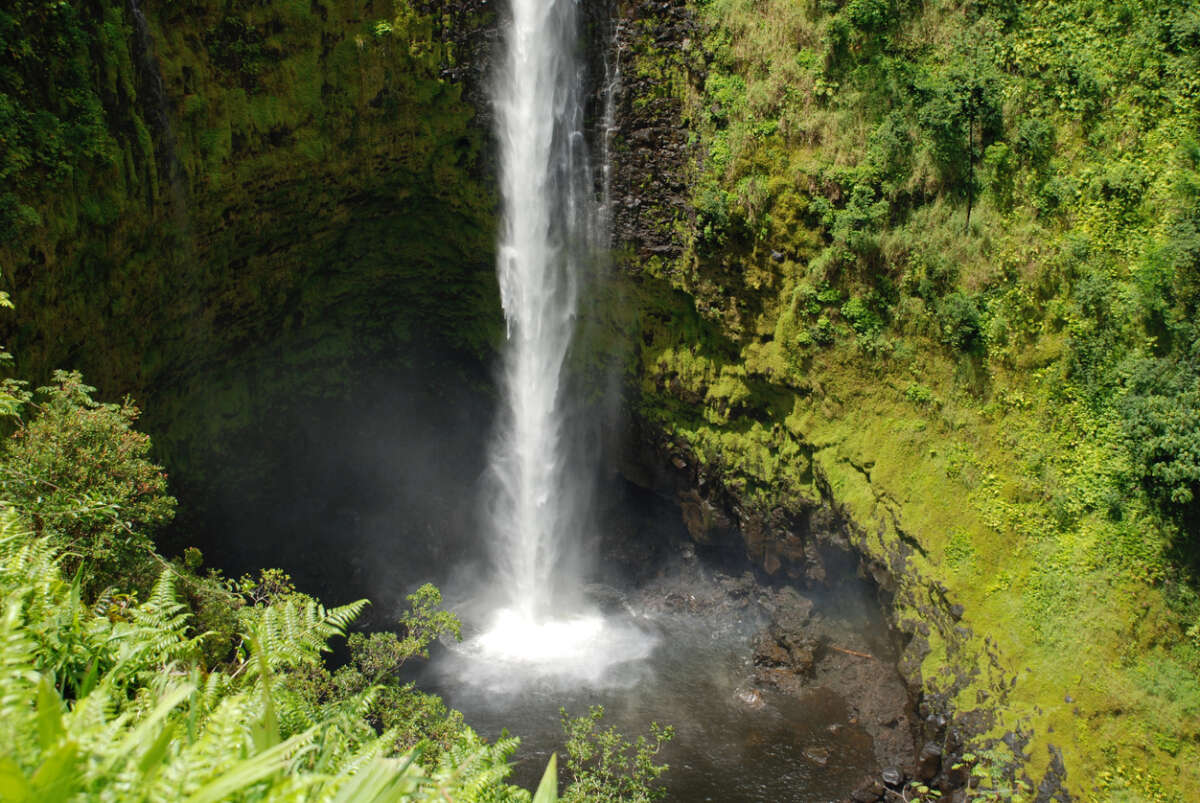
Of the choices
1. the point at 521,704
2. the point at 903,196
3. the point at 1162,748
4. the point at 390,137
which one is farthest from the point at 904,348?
the point at 390,137

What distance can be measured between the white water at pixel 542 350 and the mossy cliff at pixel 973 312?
4.78ft

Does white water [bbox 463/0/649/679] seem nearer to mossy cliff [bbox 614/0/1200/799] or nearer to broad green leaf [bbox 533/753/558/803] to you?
mossy cliff [bbox 614/0/1200/799]

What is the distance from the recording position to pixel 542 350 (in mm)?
19484

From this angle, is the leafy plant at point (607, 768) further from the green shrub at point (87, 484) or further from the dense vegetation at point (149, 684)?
the green shrub at point (87, 484)

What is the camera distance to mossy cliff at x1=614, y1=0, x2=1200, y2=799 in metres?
11.9

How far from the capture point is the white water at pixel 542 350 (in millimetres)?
17297

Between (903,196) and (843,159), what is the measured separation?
1.34 metres

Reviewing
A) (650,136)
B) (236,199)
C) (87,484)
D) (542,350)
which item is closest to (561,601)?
(542,350)

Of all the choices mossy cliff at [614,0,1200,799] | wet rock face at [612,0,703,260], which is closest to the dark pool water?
mossy cliff at [614,0,1200,799]

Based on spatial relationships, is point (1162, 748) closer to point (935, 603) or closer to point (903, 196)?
point (935, 603)

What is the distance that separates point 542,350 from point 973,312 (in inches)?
392

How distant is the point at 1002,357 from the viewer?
1371cm

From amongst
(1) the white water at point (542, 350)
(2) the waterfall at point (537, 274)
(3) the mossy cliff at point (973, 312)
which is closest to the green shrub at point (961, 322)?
(3) the mossy cliff at point (973, 312)

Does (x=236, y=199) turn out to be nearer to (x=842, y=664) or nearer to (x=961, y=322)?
(x=961, y=322)
